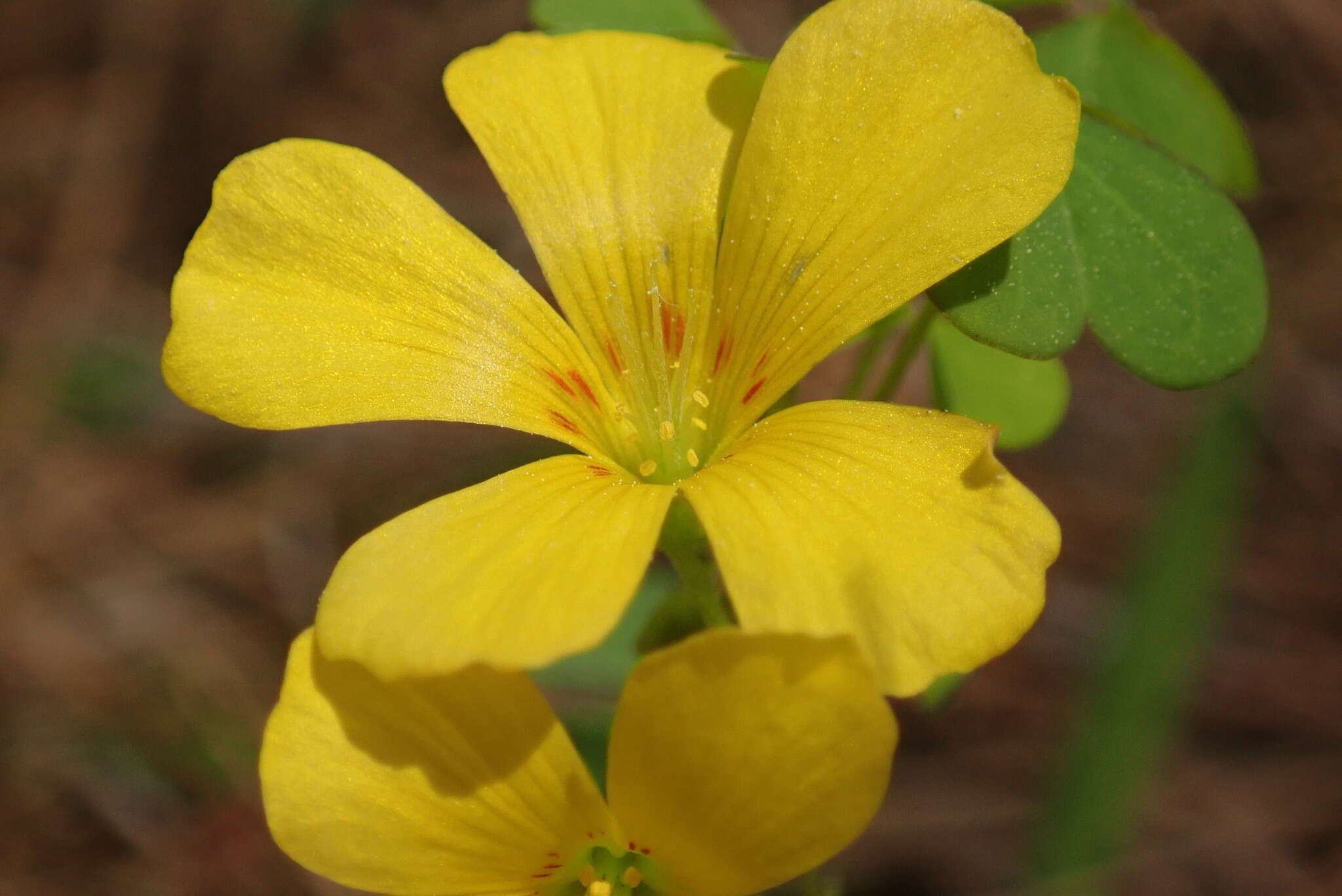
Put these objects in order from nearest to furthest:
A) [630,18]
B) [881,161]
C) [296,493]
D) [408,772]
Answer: [408,772]
[881,161]
[630,18]
[296,493]

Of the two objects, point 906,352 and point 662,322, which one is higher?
point 662,322

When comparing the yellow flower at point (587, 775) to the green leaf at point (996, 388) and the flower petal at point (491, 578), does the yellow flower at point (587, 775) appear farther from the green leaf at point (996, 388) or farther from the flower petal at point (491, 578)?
the green leaf at point (996, 388)

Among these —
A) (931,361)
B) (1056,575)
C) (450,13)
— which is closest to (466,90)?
(931,361)

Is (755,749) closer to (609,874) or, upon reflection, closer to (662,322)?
(609,874)

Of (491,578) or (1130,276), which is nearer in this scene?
(491,578)

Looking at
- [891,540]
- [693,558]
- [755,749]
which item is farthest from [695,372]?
[755,749]

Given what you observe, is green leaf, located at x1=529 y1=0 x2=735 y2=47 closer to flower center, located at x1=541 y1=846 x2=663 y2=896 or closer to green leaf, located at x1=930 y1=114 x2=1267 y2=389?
green leaf, located at x1=930 y1=114 x2=1267 y2=389

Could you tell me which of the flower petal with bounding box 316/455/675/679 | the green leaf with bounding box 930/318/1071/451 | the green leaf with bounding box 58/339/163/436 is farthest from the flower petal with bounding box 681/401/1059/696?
the green leaf with bounding box 58/339/163/436
